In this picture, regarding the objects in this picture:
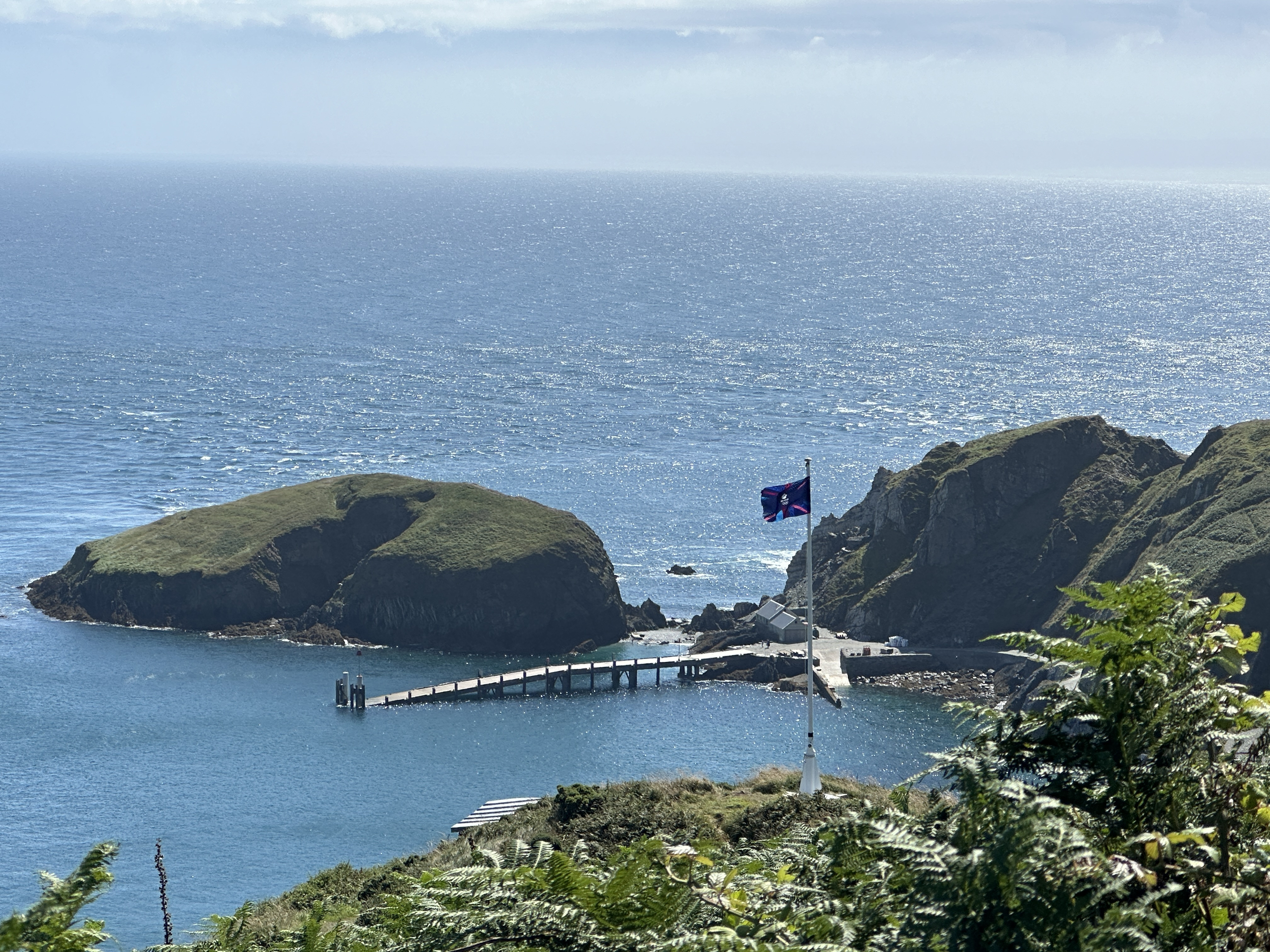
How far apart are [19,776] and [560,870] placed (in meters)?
82.5

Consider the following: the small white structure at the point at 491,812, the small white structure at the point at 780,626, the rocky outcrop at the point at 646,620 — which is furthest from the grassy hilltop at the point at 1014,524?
the small white structure at the point at 491,812

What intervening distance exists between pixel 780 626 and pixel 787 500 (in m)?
60.9

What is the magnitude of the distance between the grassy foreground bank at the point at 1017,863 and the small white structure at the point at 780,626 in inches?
3827

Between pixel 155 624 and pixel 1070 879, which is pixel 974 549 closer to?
pixel 155 624

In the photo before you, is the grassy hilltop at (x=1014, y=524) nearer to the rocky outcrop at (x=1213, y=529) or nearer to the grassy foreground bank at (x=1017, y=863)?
the rocky outcrop at (x=1213, y=529)

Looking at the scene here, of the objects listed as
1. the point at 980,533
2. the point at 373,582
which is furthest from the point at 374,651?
the point at 980,533

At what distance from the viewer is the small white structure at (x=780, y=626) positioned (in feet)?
354

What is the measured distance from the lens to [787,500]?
48.2m

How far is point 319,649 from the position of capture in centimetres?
11331

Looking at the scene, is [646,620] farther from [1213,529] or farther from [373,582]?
[1213,529]

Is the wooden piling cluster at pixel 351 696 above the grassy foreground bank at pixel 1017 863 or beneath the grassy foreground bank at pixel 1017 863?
beneath

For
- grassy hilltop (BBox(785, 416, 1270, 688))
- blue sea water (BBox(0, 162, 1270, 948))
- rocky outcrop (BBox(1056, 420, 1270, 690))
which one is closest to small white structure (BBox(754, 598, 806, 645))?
grassy hilltop (BBox(785, 416, 1270, 688))

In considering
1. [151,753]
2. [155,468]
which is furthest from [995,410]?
[151,753]

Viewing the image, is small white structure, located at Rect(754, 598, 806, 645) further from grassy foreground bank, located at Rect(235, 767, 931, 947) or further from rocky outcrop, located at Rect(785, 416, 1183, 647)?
grassy foreground bank, located at Rect(235, 767, 931, 947)
